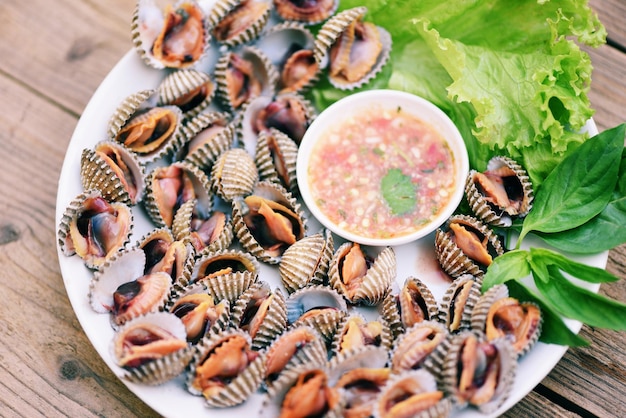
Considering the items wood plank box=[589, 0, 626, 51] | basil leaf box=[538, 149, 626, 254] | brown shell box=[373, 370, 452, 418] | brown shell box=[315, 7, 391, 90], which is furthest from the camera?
wood plank box=[589, 0, 626, 51]

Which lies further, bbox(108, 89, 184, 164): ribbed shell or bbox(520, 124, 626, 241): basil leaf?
bbox(108, 89, 184, 164): ribbed shell

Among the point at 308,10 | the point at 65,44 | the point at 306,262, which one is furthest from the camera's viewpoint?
the point at 65,44

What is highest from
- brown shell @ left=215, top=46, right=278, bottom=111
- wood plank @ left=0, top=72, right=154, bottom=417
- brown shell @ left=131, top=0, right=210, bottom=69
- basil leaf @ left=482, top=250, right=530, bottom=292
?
brown shell @ left=131, top=0, right=210, bottom=69

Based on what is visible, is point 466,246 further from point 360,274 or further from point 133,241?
point 133,241

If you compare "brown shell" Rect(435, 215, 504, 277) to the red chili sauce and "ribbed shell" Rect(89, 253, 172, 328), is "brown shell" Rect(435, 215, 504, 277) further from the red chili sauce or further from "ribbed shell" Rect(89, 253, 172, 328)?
"ribbed shell" Rect(89, 253, 172, 328)

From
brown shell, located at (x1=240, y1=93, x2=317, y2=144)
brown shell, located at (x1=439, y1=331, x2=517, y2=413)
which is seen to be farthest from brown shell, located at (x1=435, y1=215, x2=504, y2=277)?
brown shell, located at (x1=240, y1=93, x2=317, y2=144)

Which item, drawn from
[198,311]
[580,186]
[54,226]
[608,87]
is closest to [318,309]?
[198,311]

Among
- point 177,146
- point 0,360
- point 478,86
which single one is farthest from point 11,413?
point 478,86

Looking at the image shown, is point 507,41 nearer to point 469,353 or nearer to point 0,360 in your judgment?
point 469,353
